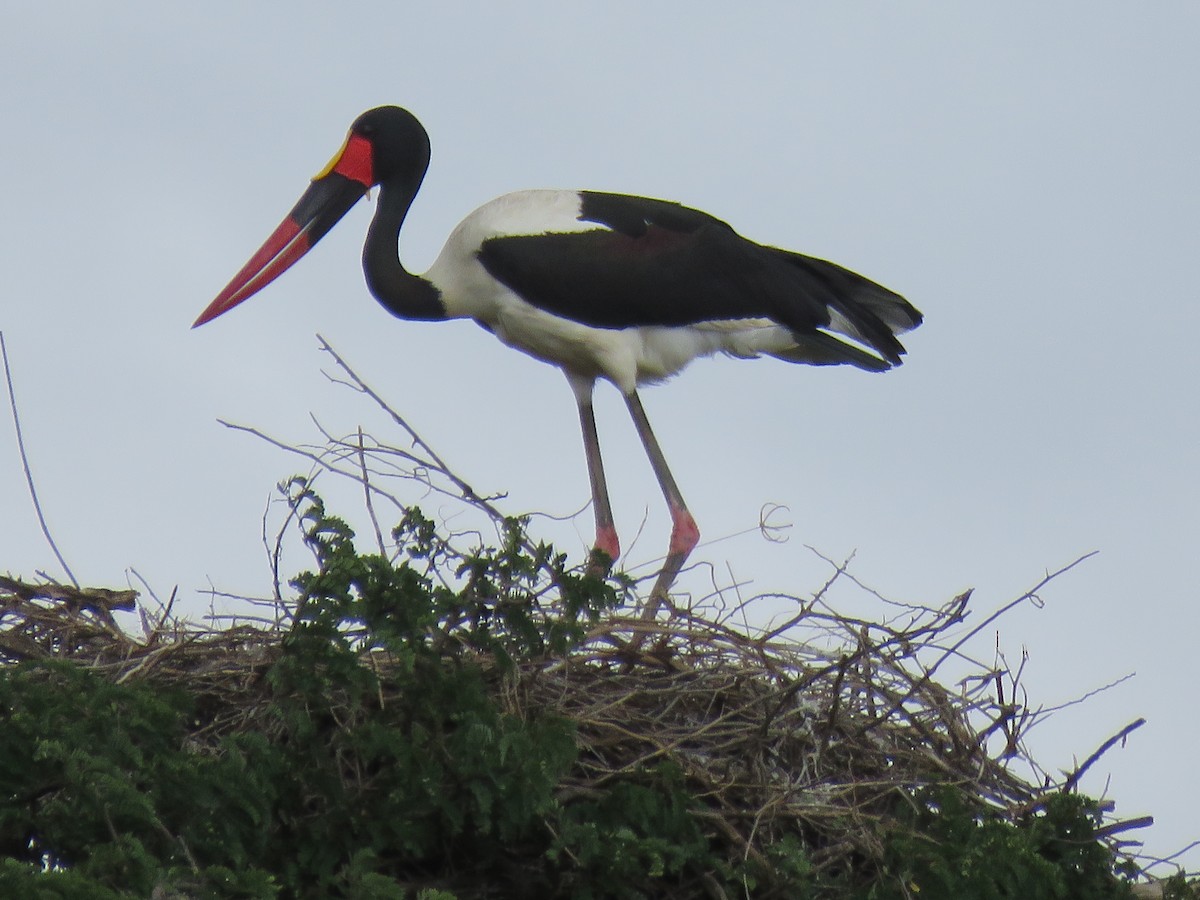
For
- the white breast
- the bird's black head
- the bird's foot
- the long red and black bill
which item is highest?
the bird's black head

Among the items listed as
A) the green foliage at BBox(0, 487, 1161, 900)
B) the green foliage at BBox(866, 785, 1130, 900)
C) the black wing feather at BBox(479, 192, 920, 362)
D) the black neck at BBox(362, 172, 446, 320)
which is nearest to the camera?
the green foliage at BBox(0, 487, 1161, 900)

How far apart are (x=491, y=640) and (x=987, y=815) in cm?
135

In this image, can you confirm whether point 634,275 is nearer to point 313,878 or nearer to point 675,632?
point 675,632

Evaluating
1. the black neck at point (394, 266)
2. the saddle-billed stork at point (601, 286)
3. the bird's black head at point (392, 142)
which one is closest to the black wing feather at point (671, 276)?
the saddle-billed stork at point (601, 286)

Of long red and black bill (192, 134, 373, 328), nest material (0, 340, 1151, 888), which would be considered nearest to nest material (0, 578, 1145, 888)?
nest material (0, 340, 1151, 888)

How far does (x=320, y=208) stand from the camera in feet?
24.7

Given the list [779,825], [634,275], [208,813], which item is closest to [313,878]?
[208,813]

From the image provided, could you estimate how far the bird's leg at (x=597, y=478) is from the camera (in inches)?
285

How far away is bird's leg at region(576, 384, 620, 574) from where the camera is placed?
723 cm

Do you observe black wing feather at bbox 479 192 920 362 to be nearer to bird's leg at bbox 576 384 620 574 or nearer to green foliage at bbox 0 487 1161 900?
bird's leg at bbox 576 384 620 574

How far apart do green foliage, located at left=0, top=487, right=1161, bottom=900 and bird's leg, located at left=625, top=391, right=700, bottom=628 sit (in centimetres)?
225

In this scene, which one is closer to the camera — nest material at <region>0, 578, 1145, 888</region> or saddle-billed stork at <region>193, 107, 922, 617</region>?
nest material at <region>0, 578, 1145, 888</region>

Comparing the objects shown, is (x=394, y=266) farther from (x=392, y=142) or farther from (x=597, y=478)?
(x=597, y=478)

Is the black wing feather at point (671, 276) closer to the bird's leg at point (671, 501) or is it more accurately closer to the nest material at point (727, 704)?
the bird's leg at point (671, 501)
